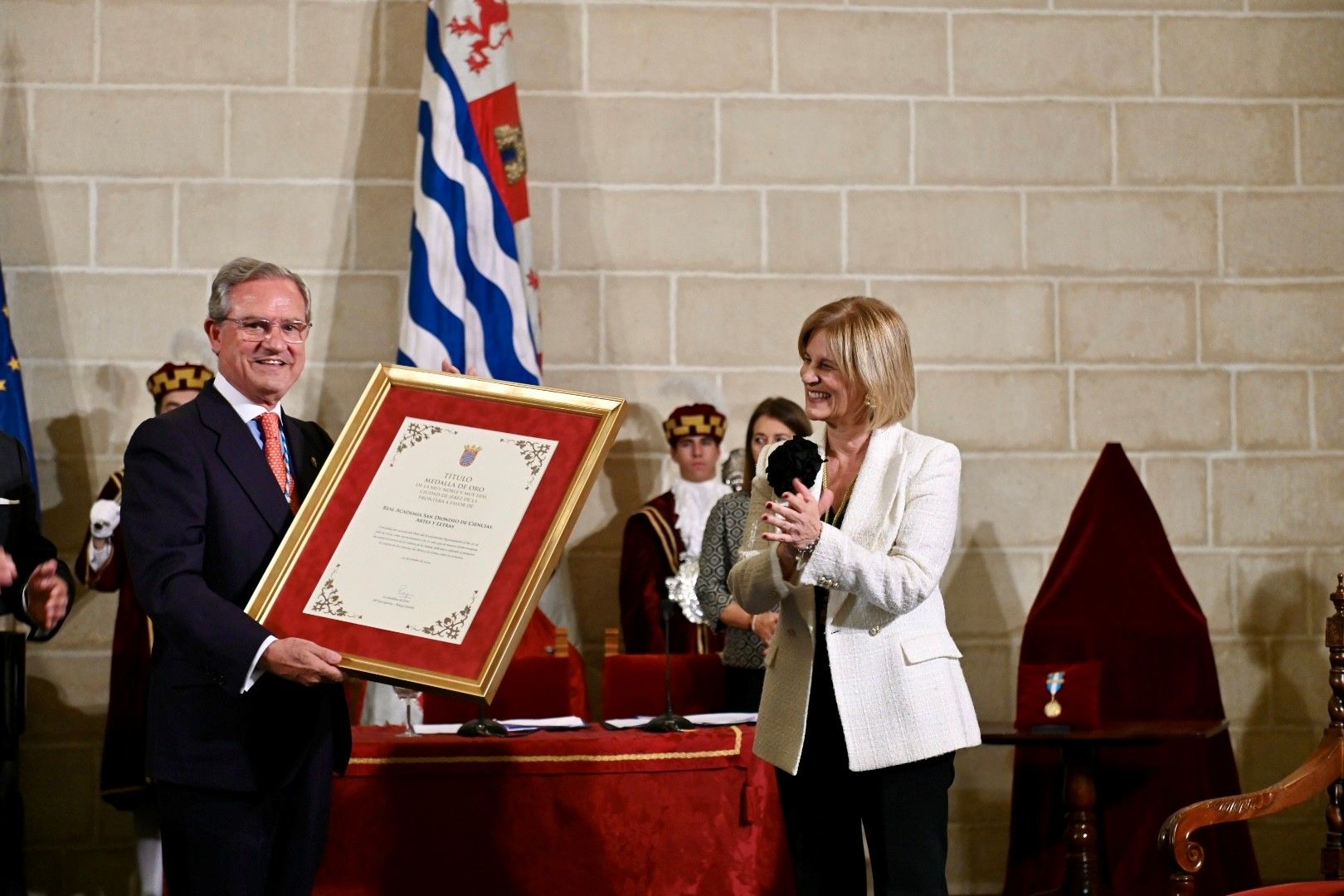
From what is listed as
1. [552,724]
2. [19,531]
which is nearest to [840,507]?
[552,724]

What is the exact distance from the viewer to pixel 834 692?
231 cm

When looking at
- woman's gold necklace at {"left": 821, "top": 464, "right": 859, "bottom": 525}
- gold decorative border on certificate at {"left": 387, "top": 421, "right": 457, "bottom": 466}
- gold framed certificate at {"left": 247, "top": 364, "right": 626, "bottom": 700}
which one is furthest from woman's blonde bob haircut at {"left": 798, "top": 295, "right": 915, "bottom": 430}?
gold decorative border on certificate at {"left": 387, "top": 421, "right": 457, "bottom": 466}

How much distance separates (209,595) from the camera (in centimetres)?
218

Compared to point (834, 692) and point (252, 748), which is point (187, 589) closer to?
point (252, 748)

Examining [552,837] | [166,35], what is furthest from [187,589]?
[166,35]

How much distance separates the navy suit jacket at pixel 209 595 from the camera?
217cm

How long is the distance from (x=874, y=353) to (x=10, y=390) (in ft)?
10.6

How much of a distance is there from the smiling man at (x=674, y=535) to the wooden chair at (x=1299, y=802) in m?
1.98

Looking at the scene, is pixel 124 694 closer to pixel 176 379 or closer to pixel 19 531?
pixel 176 379

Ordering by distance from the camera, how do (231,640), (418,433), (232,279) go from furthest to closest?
(418,433)
(232,279)
(231,640)

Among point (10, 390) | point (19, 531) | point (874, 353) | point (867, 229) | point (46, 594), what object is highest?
point (867, 229)

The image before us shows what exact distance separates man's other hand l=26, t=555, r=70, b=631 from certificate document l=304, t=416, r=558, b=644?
640 millimetres

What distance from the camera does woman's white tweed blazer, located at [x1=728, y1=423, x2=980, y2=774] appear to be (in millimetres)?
2260

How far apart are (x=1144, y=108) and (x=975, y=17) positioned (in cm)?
69
